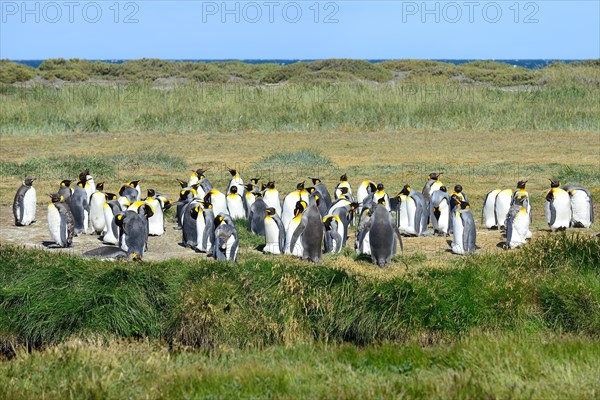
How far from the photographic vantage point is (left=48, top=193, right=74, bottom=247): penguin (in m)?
12.4

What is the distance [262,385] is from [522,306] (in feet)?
11.6

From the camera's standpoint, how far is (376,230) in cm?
1115

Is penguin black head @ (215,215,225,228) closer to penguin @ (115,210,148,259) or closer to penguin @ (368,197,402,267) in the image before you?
penguin @ (115,210,148,259)

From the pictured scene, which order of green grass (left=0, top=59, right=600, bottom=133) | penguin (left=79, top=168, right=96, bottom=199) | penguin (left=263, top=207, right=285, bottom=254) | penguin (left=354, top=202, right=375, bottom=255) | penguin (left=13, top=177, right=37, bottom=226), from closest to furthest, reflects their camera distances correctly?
penguin (left=354, top=202, right=375, bottom=255) < penguin (left=263, top=207, right=285, bottom=254) < penguin (left=13, top=177, right=37, bottom=226) < penguin (left=79, top=168, right=96, bottom=199) < green grass (left=0, top=59, right=600, bottom=133)

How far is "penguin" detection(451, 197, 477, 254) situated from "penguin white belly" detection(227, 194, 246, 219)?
12.3 ft

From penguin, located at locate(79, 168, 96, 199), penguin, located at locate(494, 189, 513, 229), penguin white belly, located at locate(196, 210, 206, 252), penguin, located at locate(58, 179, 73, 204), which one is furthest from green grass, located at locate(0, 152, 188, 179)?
penguin, located at locate(494, 189, 513, 229)

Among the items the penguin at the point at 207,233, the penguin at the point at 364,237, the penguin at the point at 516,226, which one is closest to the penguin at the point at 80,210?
the penguin at the point at 207,233

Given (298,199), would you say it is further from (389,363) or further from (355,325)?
(389,363)

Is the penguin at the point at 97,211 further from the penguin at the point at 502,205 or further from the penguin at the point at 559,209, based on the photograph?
the penguin at the point at 559,209

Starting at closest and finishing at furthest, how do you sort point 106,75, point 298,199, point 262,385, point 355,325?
point 262,385 < point 355,325 < point 298,199 < point 106,75

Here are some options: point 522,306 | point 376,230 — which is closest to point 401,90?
point 376,230

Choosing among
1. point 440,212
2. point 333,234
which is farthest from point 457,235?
point 333,234

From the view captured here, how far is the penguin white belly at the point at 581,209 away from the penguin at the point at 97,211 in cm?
735

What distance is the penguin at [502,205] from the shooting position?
45.2 feet
